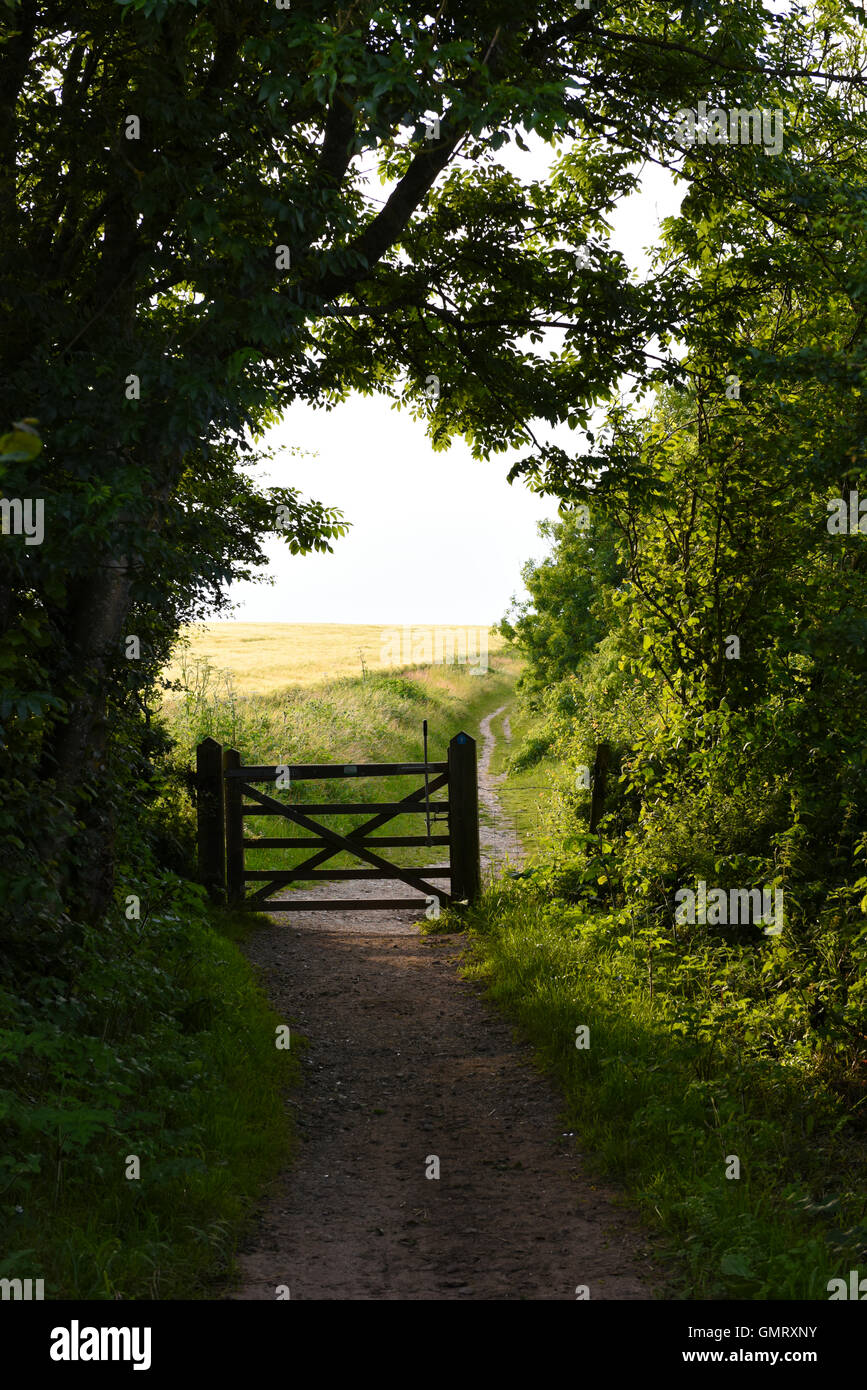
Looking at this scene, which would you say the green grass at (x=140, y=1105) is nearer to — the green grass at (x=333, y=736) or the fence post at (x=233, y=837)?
the fence post at (x=233, y=837)

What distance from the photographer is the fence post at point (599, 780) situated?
536 inches

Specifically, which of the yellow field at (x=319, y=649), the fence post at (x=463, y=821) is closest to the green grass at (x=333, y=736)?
the fence post at (x=463, y=821)

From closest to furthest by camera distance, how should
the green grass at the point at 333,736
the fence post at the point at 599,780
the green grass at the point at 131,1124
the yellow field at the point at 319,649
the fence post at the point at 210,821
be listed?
the green grass at the point at 131,1124
the fence post at the point at 599,780
the fence post at the point at 210,821
the green grass at the point at 333,736
the yellow field at the point at 319,649

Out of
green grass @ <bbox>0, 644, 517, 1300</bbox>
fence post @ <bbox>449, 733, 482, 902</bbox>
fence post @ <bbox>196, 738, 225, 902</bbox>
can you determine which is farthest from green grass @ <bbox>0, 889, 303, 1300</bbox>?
fence post @ <bbox>449, 733, 482, 902</bbox>

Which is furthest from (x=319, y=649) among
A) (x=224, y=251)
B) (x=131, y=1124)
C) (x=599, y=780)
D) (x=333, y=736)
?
(x=131, y=1124)

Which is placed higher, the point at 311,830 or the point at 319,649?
the point at 319,649

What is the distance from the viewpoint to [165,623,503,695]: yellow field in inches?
1750

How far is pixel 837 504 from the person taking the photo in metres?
9.09

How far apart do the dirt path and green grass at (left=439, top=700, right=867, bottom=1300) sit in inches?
10.5

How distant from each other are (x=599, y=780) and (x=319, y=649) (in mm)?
53200

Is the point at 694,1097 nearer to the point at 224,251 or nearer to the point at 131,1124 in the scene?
the point at 131,1124

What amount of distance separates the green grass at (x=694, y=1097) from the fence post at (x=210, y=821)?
12.5ft

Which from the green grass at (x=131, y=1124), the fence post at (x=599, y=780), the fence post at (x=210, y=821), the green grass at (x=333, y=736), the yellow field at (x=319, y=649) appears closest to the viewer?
the green grass at (x=131, y=1124)

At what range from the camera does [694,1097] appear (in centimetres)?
730
